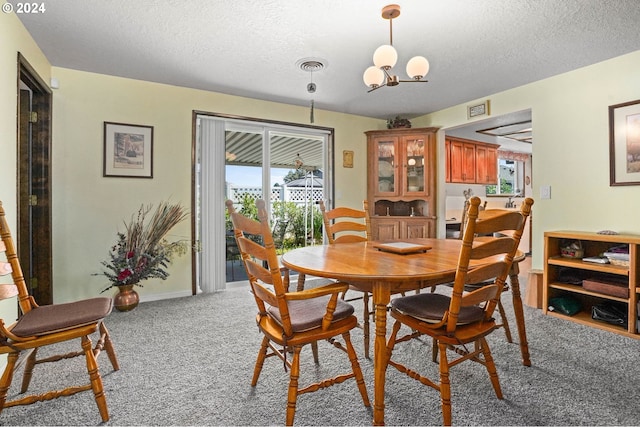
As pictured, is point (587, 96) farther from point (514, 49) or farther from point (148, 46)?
point (148, 46)

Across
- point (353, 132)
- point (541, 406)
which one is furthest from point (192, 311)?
point (353, 132)

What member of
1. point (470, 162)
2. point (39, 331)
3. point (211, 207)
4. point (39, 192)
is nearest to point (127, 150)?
point (39, 192)

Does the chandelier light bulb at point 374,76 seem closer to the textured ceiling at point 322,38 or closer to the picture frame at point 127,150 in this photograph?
the textured ceiling at point 322,38

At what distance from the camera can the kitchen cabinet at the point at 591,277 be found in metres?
2.45

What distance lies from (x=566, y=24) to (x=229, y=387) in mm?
3235

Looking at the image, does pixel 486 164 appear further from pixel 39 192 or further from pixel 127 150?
pixel 39 192

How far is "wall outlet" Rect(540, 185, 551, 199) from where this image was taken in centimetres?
328

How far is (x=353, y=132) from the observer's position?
4.69 metres

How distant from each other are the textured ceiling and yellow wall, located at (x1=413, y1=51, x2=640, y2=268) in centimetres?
18

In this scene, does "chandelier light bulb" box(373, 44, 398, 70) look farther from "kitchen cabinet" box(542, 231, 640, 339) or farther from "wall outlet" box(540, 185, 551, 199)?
"wall outlet" box(540, 185, 551, 199)

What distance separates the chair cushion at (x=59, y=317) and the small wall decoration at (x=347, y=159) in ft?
11.2

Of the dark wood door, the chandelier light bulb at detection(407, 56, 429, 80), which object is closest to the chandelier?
the chandelier light bulb at detection(407, 56, 429, 80)

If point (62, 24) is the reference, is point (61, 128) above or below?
below

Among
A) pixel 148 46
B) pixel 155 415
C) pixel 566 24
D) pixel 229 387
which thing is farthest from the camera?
pixel 148 46
